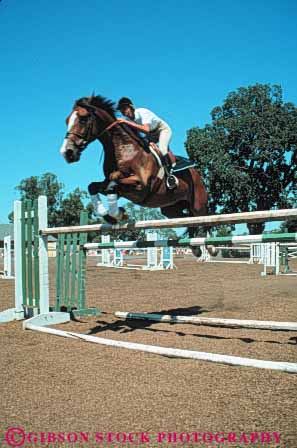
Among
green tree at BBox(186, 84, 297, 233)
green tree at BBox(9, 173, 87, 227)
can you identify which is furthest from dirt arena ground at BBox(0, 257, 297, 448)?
green tree at BBox(9, 173, 87, 227)

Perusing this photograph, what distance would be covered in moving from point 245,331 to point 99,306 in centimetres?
346

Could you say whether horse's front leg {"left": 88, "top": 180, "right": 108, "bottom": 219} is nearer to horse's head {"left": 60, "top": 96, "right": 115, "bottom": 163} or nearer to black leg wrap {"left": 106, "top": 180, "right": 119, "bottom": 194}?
black leg wrap {"left": 106, "top": 180, "right": 119, "bottom": 194}

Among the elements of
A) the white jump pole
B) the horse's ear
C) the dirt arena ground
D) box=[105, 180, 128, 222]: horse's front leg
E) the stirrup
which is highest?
the horse's ear

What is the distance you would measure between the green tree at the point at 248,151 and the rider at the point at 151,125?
51.4 ft

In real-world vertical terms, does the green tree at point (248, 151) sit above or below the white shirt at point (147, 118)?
above

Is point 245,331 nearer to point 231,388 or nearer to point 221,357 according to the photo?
point 221,357

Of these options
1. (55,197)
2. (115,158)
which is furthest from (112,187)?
(55,197)

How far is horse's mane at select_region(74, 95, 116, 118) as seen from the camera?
442 centimetres

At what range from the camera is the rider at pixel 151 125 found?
4485 mm

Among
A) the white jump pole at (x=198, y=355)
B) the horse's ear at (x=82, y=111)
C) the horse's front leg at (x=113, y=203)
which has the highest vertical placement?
the horse's ear at (x=82, y=111)

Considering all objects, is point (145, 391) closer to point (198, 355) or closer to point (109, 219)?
point (198, 355)

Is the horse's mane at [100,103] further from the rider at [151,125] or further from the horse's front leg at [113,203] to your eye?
the horse's front leg at [113,203]

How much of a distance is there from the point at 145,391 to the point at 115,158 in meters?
2.19

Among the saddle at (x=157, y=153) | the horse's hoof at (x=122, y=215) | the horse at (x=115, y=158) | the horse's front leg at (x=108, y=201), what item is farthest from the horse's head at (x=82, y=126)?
the horse's hoof at (x=122, y=215)
